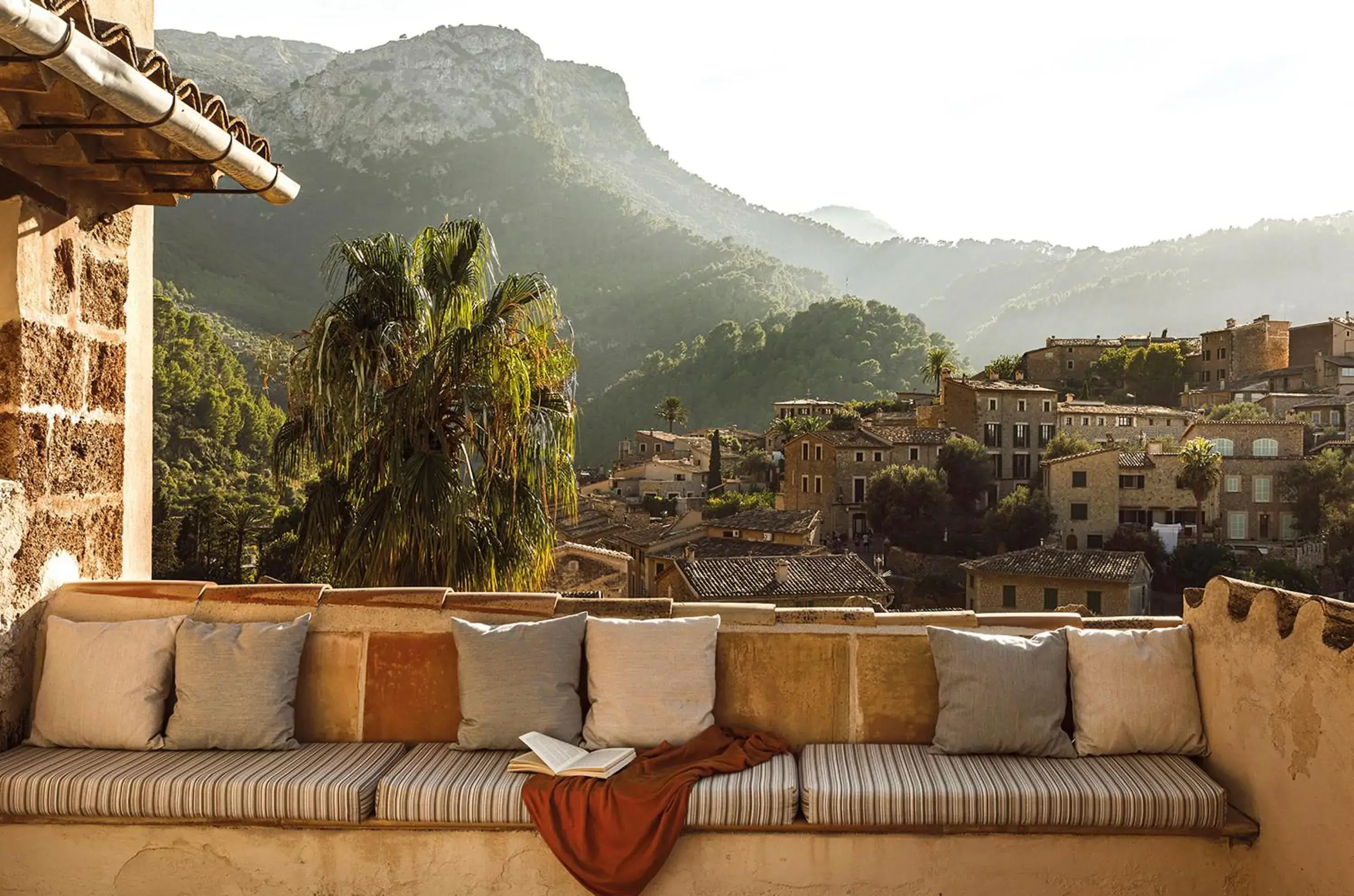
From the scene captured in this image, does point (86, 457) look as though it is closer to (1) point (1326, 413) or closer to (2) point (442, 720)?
(2) point (442, 720)

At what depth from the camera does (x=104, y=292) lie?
11.2 feet

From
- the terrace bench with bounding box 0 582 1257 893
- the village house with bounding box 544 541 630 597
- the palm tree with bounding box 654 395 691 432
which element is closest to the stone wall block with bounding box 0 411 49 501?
the terrace bench with bounding box 0 582 1257 893

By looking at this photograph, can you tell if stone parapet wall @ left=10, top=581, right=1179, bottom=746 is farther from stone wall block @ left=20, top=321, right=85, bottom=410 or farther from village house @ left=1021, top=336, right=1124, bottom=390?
village house @ left=1021, top=336, right=1124, bottom=390

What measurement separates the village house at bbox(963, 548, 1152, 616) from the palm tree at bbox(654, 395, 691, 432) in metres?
29.7

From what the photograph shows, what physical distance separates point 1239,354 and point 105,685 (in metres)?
49.0

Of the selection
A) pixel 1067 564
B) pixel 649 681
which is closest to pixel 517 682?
pixel 649 681

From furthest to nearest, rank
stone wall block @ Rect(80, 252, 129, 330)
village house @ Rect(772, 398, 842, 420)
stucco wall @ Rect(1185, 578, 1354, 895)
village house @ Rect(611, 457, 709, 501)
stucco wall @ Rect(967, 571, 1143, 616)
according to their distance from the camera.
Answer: village house @ Rect(772, 398, 842, 420) → village house @ Rect(611, 457, 709, 501) → stucco wall @ Rect(967, 571, 1143, 616) → stone wall block @ Rect(80, 252, 129, 330) → stucco wall @ Rect(1185, 578, 1354, 895)

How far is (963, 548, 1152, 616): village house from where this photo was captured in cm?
2291

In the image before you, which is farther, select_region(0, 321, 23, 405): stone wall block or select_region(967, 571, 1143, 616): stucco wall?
select_region(967, 571, 1143, 616): stucco wall

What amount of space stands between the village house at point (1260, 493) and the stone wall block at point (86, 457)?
31590mm

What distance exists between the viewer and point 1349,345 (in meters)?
42.7

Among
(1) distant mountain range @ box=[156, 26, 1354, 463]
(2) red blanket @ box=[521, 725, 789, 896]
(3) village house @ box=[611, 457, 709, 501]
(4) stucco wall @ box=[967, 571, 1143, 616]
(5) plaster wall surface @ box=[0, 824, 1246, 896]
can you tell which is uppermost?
(1) distant mountain range @ box=[156, 26, 1354, 463]

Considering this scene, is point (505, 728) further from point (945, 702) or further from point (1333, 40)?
point (1333, 40)

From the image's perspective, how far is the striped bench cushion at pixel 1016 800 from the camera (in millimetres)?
2566
